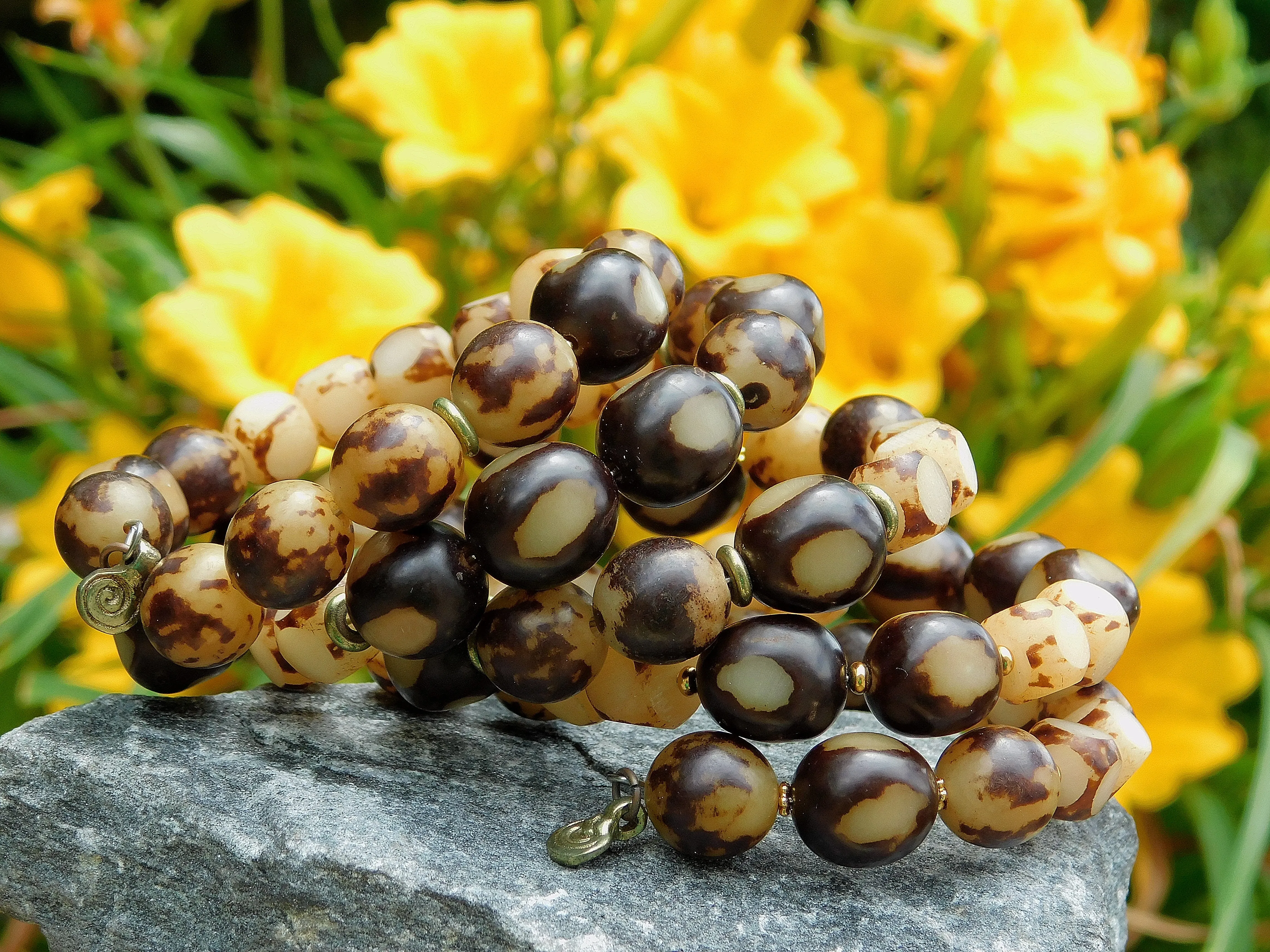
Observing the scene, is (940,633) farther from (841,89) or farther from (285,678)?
(841,89)

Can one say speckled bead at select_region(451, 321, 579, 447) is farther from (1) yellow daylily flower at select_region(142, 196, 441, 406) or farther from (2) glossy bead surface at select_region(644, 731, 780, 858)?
(1) yellow daylily flower at select_region(142, 196, 441, 406)

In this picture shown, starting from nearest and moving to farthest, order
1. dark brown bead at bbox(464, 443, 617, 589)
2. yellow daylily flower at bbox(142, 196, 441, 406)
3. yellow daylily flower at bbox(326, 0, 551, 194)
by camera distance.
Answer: dark brown bead at bbox(464, 443, 617, 589)
yellow daylily flower at bbox(142, 196, 441, 406)
yellow daylily flower at bbox(326, 0, 551, 194)

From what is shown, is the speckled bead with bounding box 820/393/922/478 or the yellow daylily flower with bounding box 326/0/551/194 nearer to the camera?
the speckled bead with bounding box 820/393/922/478

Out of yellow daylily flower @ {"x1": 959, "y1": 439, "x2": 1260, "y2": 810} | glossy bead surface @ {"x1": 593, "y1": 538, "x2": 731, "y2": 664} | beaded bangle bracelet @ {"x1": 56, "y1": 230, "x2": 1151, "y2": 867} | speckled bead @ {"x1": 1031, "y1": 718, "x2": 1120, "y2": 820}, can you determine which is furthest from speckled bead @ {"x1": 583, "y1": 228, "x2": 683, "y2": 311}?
yellow daylily flower @ {"x1": 959, "y1": 439, "x2": 1260, "y2": 810}

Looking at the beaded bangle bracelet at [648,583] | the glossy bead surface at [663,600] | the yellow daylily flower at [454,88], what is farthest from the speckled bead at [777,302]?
the yellow daylily flower at [454,88]

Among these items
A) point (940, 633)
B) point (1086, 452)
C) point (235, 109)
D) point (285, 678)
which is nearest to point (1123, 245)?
point (1086, 452)

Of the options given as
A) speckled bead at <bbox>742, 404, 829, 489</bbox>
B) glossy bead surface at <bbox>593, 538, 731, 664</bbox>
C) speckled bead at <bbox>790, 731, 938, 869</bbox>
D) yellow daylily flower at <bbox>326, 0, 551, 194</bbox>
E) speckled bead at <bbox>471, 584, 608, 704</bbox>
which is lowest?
speckled bead at <bbox>790, 731, 938, 869</bbox>

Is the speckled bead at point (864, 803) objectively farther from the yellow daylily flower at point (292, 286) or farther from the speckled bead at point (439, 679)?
the yellow daylily flower at point (292, 286)

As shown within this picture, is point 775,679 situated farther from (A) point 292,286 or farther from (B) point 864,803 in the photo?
(A) point 292,286

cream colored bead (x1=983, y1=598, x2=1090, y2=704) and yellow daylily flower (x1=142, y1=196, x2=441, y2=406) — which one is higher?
yellow daylily flower (x1=142, y1=196, x2=441, y2=406)
